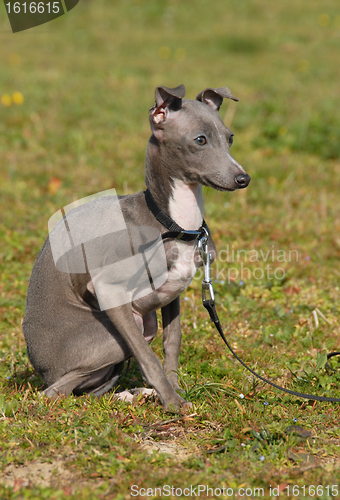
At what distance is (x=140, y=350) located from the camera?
302 cm

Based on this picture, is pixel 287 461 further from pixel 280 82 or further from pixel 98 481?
pixel 280 82

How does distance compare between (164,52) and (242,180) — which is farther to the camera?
(164,52)

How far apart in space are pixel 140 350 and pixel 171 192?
914mm

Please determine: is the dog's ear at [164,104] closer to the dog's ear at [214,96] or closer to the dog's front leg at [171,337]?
the dog's ear at [214,96]

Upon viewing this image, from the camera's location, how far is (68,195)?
638cm

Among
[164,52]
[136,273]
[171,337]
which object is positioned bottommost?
[171,337]

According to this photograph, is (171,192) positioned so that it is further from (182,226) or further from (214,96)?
(214,96)

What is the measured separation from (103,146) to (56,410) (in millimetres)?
5037

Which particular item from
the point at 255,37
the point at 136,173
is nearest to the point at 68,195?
the point at 136,173

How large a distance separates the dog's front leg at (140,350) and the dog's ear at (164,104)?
1.06 m

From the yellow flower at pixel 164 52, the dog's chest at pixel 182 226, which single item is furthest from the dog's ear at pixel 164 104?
the yellow flower at pixel 164 52

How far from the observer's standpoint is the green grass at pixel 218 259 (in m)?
2.68

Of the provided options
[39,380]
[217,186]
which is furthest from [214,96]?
[39,380]

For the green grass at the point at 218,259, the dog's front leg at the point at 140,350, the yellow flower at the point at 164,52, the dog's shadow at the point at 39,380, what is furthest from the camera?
the yellow flower at the point at 164,52
